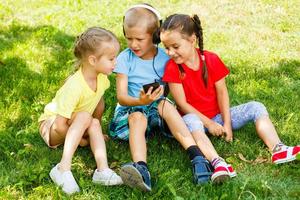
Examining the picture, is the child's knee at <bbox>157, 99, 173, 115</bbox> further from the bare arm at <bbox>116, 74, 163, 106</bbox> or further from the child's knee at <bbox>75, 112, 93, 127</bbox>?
the child's knee at <bbox>75, 112, 93, 127</bbox>

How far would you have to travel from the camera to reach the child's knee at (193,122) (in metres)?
4.11

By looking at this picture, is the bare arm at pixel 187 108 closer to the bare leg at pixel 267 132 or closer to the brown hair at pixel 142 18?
the bare leg at pixel 267 132

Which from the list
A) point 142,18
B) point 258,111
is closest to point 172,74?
point 142,18

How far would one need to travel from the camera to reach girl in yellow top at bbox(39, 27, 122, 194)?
382cm

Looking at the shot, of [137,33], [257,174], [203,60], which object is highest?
[137,33]

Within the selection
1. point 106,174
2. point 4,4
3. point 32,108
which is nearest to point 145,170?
point 106,174

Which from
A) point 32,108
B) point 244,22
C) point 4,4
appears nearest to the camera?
point 32,108

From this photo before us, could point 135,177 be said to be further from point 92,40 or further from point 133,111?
point 92,40

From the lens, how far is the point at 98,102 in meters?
4.23

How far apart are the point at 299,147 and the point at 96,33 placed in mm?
1721

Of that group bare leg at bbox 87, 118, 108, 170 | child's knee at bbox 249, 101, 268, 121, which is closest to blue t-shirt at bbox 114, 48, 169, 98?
bare leg at bbox 87, 118, 108, 170

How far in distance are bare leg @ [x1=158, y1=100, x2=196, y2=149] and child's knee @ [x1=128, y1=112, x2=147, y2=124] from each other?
14cm

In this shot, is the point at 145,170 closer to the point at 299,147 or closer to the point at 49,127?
the point at 49,127

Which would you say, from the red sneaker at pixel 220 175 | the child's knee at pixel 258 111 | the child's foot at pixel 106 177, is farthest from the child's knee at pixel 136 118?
the child's knee at pixel 258 111
